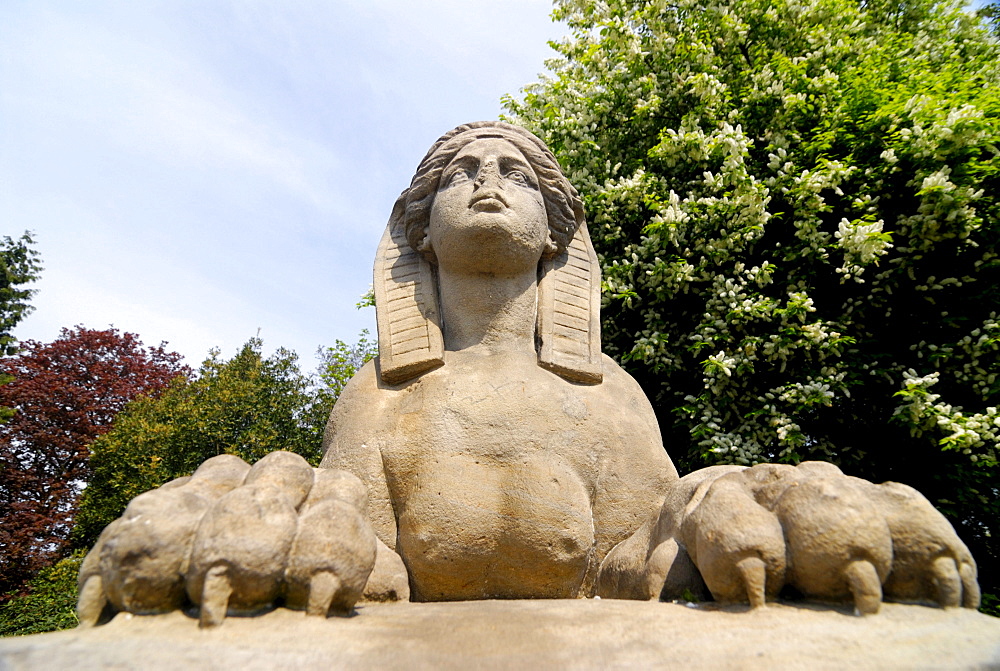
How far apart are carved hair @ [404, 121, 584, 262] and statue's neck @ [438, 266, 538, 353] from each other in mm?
362

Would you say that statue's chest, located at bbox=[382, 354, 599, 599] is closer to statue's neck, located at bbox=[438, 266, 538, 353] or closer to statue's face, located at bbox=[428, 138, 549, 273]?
statue's neck, located at bbox=[438, 266, 538, 353]

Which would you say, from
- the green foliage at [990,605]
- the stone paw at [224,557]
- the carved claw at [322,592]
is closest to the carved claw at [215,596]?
the stone paw at [224,557]

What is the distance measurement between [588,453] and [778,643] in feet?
4.70

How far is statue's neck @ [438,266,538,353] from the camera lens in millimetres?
3363

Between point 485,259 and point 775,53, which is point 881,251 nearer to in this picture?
point 775,53

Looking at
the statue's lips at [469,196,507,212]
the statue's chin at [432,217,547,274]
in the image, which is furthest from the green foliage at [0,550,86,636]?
the statue's lips at [469,196,507,212]

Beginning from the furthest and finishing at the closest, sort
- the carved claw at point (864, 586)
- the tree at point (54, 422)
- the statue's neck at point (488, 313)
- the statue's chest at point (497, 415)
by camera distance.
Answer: the tree at point (54, 422), the statue's neck at point (488, 313), the statue's chest at point (497, 415), the carved claw at point (864, 586)

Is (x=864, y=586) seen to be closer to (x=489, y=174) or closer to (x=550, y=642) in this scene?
(x=550, y=642)

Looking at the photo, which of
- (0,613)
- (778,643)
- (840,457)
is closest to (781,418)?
(840,457)

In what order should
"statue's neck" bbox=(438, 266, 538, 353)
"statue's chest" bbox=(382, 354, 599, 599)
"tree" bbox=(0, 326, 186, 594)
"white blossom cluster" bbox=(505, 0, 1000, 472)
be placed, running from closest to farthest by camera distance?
"statue's chest" bbox=(382, 354, 599, 599), "statue's neck" bbox=(438, 266, 538, 353), "white blossom cluster" bbox=(505, 0, 1000, 472), "tree" bbox=(0, 326, 186, 594)

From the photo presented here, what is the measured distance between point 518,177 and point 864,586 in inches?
92.4

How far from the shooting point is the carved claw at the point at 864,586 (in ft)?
5.89

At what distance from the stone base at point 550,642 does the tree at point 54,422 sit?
43.5 feet

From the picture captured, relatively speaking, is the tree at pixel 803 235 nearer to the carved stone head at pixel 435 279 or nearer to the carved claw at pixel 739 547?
the carved stone head at pixel 435 279
